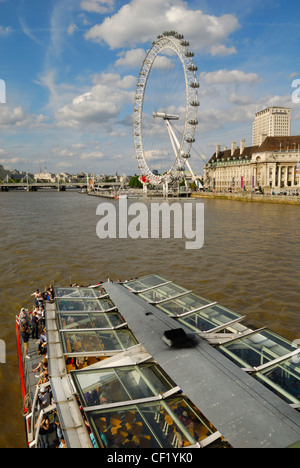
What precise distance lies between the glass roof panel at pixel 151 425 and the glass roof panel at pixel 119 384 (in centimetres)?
25

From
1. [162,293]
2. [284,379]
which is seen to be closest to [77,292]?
[162,293]

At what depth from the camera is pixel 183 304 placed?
771 centimetres

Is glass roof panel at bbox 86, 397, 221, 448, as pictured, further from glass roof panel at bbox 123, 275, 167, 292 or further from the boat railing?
glass roof panel at bbox 123, 275, 167, 292

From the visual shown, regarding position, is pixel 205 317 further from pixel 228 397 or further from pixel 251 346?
pixel 228 397

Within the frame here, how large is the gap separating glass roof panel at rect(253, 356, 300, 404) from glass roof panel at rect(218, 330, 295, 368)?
27 centimetres

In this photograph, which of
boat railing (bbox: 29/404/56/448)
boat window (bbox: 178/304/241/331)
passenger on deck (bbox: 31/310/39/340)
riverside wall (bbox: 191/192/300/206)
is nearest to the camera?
boat railing (bbox: 29/404/56/448)

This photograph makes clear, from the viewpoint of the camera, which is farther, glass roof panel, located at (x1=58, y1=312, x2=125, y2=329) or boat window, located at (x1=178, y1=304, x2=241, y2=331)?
boat window, located at (x1=178, y1=304, x2=241, y2=331)

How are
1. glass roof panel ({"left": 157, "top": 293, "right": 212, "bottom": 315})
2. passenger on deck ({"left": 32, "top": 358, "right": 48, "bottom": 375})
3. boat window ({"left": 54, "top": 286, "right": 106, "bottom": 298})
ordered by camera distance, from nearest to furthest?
1. passenger on deck ({"left": 32, "top": 358, "right": 48, "bottom": 375})
2. glass roof panel ({"left": 157, "top": 293, "right": 212, "bottom": 315})
3. boat window ({"left": 54, "top": 286, "right": 106, "bottom": 298})

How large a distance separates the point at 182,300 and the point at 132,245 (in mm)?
14716

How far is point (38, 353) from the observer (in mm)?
7711

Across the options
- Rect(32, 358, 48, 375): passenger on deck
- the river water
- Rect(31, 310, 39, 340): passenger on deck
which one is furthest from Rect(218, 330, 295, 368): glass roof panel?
Rect(31, 310, 39, 340): passenger on deck

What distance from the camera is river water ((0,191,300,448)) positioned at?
9.71 meters
